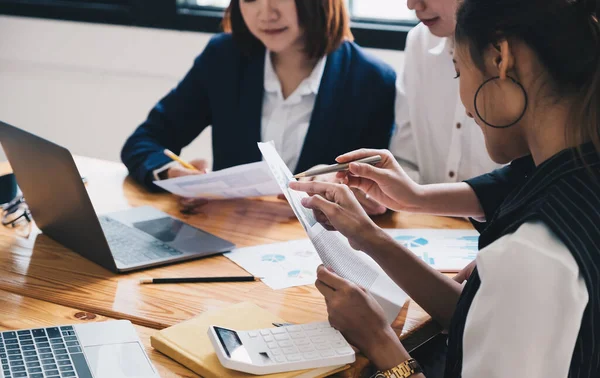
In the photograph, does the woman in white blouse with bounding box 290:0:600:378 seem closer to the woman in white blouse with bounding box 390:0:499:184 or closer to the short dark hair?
the woman in white blouse with bounding box 390:0:499:184

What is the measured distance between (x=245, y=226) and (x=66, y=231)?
362mm

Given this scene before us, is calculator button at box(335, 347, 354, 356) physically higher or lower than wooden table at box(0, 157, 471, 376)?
higher

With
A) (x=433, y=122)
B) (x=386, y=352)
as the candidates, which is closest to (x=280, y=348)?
(x=386, y=352)

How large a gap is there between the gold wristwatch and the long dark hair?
365 millimetres

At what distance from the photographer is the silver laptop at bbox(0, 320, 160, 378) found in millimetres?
959

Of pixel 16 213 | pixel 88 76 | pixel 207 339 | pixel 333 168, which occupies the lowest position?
pixel 88 76

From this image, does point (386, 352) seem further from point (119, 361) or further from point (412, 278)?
point (119, 361)

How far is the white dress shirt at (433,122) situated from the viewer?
1933 millimetres

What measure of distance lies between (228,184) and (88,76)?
6.46ft

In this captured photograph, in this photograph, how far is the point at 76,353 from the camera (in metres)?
1.01

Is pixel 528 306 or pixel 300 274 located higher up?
pixel 528 306

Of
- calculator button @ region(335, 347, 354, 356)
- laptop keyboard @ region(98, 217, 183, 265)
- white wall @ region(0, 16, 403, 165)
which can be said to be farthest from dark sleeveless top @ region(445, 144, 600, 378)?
white wall @ region(0, 16, 403, 165)

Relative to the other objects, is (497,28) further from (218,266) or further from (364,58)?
(364,58)

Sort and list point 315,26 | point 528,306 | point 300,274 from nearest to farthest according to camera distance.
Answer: point 528,306 < point 300,274 < point 315,26
